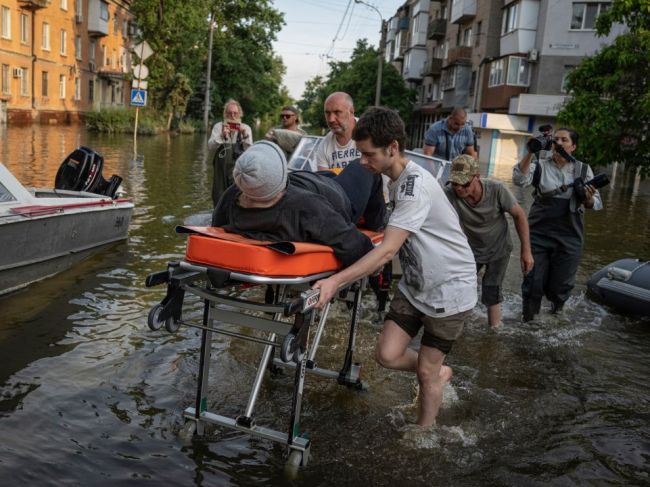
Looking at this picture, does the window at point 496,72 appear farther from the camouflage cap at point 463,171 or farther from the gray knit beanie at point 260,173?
the gray knit beanie at point 260,173

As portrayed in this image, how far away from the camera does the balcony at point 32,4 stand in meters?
40.9

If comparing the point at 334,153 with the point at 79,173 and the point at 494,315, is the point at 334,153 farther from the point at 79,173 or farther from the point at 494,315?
the point at 79,173

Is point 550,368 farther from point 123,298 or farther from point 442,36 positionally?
point 442,36

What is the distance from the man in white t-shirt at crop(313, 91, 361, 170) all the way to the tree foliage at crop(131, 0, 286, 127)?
44347mm

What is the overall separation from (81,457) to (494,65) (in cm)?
4236

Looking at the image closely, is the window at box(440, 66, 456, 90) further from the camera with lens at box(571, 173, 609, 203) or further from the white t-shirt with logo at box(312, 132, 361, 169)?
the white t-shirt with logo at box(312, 132, 361, 169)

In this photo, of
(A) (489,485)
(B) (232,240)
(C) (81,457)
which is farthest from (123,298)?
(A) (489,485)

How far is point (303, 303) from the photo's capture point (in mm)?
3295

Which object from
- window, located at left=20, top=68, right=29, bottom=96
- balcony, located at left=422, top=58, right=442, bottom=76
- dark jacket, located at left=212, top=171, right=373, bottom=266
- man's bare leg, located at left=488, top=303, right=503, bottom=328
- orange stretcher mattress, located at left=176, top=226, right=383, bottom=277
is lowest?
man's bare leg, located at left=488, top=303, right=503, bottom=328

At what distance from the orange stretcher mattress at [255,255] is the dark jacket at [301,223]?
0.38 feet

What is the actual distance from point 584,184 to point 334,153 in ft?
8.85

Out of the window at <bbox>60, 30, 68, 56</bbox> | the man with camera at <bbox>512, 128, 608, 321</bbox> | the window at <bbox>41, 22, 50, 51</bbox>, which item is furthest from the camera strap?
the window at <bbox>60, 30, 68, 56</bbox>

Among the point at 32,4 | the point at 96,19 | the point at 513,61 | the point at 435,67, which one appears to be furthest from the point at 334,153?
the point at 435,67

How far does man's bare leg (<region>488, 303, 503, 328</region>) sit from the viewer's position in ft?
22.8
